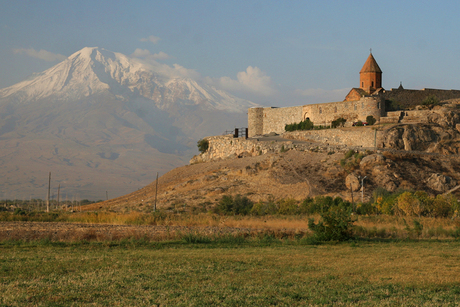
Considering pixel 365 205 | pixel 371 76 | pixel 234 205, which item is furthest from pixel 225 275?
pixel 371 76

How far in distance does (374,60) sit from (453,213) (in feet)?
97.2

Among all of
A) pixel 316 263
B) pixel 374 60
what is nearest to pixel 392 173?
pixel 374 60

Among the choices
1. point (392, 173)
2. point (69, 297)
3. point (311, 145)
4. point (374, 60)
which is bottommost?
point (69, 297)

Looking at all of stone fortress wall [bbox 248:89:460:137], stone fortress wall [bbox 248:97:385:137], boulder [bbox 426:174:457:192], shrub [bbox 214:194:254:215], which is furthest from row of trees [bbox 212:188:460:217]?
stone fortress wall [bbox 248:97:385:137]

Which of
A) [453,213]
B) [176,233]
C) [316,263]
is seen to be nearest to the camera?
[316,263]

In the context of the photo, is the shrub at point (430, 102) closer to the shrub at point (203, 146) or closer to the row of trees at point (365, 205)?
the row of trees at point (365, 205)

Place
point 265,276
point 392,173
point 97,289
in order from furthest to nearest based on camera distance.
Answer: point 392,173 → point 265,276 → point 97,289

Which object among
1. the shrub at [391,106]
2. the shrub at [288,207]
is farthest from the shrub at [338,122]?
the shrub at [288,207]

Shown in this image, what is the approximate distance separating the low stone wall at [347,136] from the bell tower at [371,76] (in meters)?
10.1

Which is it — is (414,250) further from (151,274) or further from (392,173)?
(392,173)

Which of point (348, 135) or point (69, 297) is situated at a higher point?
point (348, 135)

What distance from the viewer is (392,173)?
36.6 metres

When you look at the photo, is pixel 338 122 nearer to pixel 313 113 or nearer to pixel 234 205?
pixel 313 113

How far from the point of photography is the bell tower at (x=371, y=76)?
5341 centimetres
